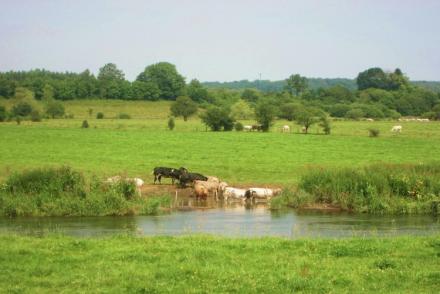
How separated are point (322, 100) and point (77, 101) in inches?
1998

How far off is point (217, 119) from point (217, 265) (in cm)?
5460

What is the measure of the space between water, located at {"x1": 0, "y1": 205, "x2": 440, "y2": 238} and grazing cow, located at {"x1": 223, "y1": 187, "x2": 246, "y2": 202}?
273 cm

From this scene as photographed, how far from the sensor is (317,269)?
12.6 metres

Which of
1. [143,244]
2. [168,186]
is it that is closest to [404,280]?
[143,244]

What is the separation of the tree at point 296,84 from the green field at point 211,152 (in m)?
99.6

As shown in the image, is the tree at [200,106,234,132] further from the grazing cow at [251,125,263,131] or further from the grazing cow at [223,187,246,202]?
the grazing cow at [223,187,246,202]

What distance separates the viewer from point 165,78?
156750 millimetres

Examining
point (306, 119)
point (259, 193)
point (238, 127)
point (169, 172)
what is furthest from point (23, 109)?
point (259, 193)

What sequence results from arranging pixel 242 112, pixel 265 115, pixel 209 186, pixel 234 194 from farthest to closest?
1. pixel 242 112
2. pixel 265 115
3. pixel 234 194
4. pixel 209 186

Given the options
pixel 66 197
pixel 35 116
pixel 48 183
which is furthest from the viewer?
pixel 35 116

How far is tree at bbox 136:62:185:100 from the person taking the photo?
148m

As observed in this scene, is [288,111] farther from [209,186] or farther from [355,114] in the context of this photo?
[209,186]

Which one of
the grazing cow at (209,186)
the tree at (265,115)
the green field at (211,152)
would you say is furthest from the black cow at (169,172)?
the tree at (265,115)

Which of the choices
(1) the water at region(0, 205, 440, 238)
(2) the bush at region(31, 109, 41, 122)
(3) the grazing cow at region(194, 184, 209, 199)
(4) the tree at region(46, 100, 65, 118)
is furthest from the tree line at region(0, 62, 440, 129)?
(1) the water at region(0, 205, 440, 238)
